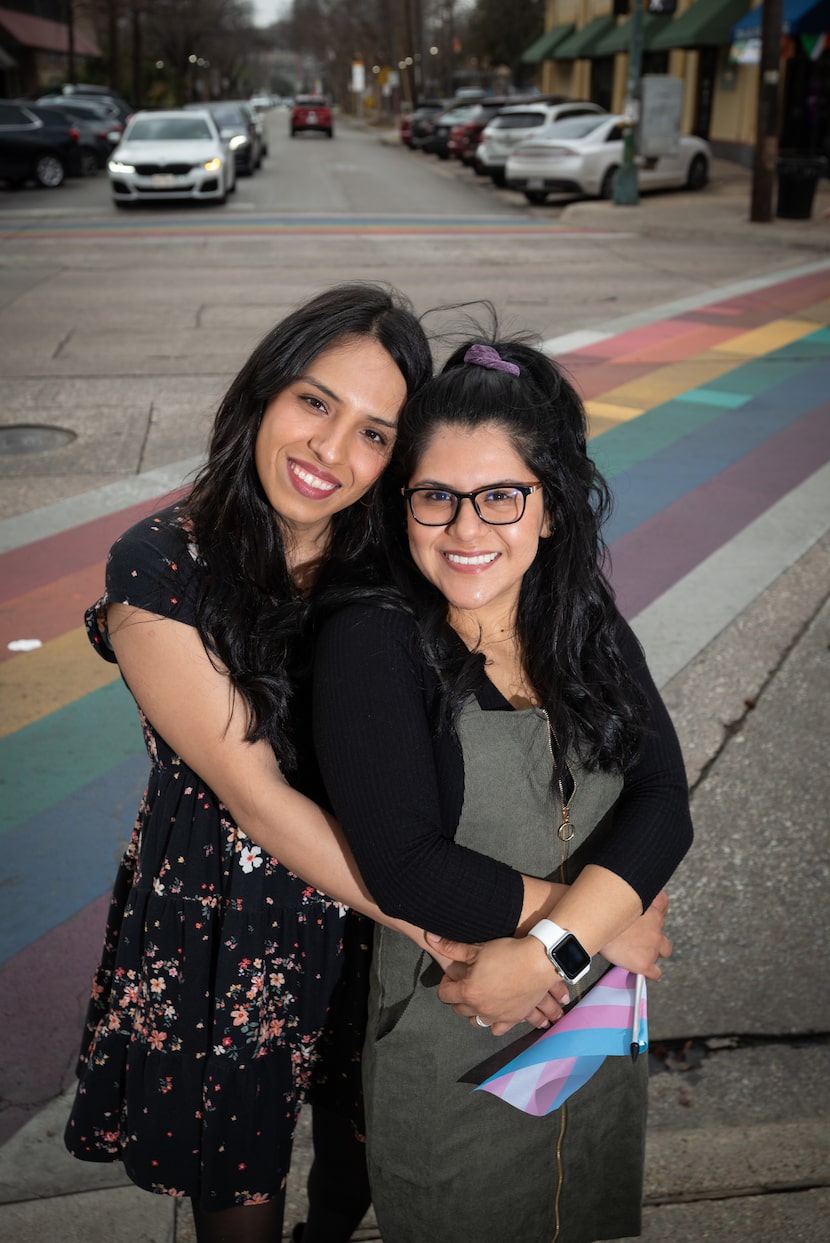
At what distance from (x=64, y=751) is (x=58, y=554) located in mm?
2063

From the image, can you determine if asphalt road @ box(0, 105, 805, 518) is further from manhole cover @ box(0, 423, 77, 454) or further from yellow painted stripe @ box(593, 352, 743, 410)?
yellow painted stripe @ box(593, 352, 743, 410)

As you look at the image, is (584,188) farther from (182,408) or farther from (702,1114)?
(702,1114)

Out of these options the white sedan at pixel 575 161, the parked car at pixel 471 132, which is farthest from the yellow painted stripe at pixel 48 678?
the parked car at pixel 471 132

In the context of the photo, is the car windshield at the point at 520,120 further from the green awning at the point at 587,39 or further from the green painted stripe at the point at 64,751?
the green painted stripe at the point at 64,751

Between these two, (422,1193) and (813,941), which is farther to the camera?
(813,941)

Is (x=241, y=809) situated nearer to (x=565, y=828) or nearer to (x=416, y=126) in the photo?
(x=565, y=828)

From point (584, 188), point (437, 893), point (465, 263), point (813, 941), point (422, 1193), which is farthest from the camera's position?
point (584, 188)

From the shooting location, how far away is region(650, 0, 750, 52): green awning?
29906mm

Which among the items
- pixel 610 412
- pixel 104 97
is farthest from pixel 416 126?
pixel 610 412

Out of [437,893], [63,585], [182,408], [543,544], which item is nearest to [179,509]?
[543,544]

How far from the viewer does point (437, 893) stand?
1.67m

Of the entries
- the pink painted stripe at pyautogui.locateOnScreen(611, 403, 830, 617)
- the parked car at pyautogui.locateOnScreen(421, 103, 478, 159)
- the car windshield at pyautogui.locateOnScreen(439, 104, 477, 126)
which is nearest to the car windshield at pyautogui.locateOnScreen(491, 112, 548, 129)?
the parked car at pyautogui.locateOnScreen(421, 103, 478, 159)

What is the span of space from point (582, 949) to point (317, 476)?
35.0 inches

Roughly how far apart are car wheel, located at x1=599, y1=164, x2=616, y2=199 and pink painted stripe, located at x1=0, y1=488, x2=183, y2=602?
1929 cm
